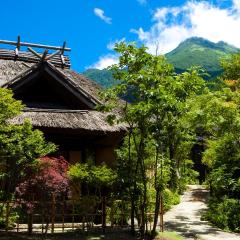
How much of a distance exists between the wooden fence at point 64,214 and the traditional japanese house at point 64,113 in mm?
2376

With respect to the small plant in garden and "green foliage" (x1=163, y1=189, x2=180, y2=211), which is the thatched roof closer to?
the small plant in garden

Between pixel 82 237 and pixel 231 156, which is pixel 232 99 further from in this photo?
pixel 82 237

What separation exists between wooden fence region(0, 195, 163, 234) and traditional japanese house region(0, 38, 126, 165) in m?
2.38

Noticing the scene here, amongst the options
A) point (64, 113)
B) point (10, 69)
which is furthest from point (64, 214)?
point (10, 69)

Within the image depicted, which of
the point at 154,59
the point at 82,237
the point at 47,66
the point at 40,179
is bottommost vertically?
the point at 82,237

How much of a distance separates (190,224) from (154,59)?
301 inches

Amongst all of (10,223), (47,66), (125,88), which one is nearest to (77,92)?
(47,66)

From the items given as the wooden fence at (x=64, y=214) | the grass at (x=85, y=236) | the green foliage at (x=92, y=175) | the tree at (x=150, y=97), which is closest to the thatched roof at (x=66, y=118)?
the green foliage at (x=92, y=175)

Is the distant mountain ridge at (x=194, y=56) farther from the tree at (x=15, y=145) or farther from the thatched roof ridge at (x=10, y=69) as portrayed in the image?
the tree at (x=15, y=145)

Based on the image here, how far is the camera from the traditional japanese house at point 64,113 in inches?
661

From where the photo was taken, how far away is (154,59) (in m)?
13.2

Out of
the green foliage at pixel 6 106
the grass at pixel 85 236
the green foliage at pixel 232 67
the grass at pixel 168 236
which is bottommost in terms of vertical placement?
the grass at pixel 168 236

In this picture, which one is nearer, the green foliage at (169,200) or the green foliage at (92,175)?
the green foliage at (92,175)

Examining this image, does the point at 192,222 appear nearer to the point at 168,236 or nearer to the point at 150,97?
the point at 168,236
